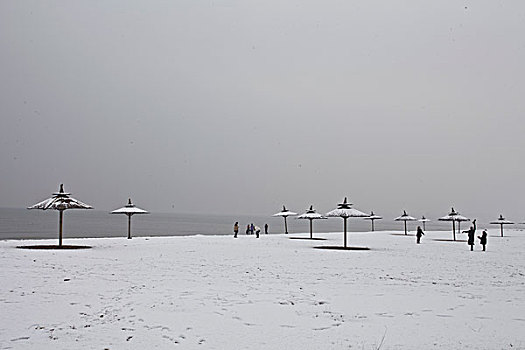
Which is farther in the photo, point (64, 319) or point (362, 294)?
point (362, 294)

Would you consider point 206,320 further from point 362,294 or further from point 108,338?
point 362,294

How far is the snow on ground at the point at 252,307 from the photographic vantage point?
6.83 m

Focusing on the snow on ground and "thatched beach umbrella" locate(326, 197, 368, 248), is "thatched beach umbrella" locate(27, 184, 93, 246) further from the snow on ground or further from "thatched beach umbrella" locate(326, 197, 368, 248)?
"thatched beach umbrella" locate(326, 197, 368, 248)

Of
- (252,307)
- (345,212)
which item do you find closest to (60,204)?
(345,212)

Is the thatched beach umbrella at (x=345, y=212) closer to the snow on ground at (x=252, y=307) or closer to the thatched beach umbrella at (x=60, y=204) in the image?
the snow on ground at (x=252, y=307)

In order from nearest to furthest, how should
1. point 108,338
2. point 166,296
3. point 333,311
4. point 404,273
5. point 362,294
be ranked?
1. point 108,338
2. point 333,311
3. point 166,296
4. point 362,294
5. point 404,273

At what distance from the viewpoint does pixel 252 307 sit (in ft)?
28.7

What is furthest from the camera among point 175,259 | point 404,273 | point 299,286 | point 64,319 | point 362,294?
point 175,259

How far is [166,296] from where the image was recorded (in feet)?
31.3

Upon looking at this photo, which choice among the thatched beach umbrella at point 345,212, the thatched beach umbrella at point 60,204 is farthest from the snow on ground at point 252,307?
the thatched beach umbrella at point 345,212

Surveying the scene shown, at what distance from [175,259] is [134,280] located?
5.31m

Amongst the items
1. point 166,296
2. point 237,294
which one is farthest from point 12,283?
point 237,294

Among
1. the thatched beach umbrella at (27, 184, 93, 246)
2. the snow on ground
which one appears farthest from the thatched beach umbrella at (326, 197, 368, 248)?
the thatched beach umbrella at (27, 184, 93, 246)

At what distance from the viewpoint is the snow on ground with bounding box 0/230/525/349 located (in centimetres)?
683
